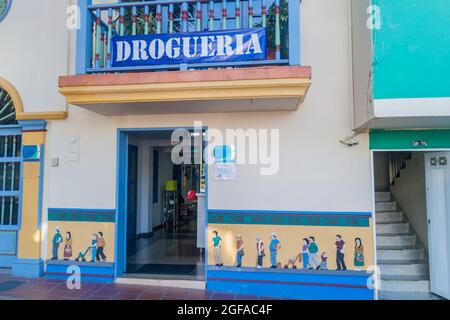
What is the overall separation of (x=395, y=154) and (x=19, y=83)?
7601 mm

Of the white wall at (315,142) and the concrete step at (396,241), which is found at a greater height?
the white wall at (315,142)

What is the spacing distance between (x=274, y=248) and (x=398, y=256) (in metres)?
2.44

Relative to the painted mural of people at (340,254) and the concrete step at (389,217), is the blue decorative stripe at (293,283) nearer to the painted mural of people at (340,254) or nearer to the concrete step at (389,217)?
the painted mural of people at (340,254)

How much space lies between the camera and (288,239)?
4523 mm

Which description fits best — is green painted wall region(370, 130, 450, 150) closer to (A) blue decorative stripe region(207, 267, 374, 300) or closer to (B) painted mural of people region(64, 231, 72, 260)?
(A) blue decorative stripe region(207, 267, 374, 300)

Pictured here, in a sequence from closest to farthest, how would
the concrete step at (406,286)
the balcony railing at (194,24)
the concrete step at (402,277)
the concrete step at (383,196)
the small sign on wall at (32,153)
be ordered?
the balcony railing at (194,24) → the concrete step at (406,286) → the concrete step at (402,277) → the small sign on wall at (32,153) → the concrete step at (383,196)

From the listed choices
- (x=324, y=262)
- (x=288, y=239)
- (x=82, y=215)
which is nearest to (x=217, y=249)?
(x=288, y=239)

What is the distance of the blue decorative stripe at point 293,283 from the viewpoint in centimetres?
432

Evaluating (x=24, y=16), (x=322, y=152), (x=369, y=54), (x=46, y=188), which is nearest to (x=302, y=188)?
(x=322, y=152)

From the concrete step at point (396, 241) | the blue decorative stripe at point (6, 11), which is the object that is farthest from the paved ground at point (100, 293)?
the blue decorative stripe at point (6, 11)

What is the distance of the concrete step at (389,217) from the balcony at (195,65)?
3.20 meters

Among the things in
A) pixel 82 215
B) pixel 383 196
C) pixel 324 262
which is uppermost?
pixel 383 196

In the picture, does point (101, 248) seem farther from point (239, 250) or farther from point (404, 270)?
point (404, 270)

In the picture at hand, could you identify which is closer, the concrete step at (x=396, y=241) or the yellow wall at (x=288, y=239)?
the yellow wall at (x=288, y=239)
